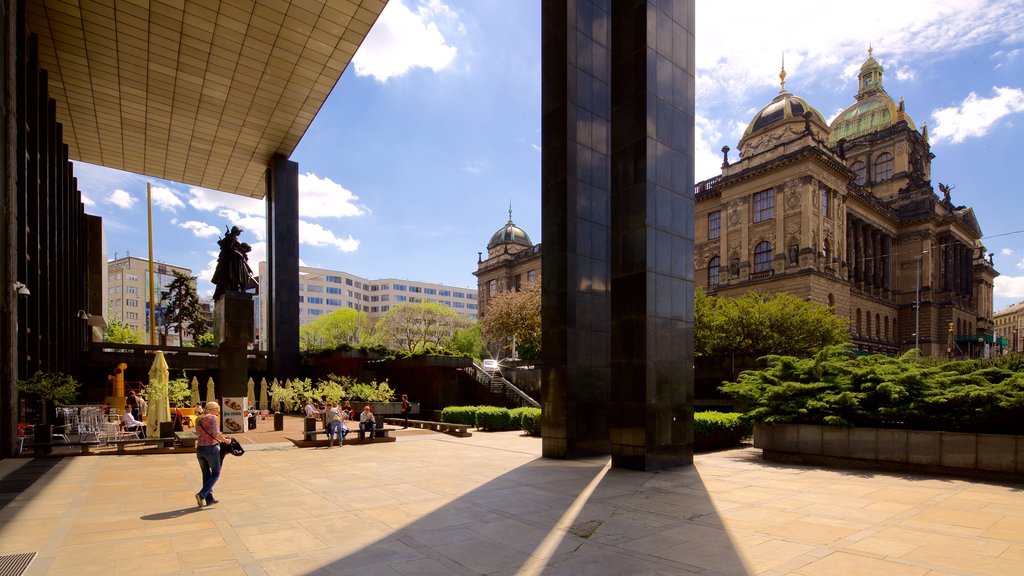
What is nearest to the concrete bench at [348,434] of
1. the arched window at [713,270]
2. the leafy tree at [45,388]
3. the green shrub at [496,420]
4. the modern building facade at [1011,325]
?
the green shrub at [496,420]

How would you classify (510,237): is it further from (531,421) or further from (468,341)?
(531,421)

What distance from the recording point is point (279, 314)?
41062 mm

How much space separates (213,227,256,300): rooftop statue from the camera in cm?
2284

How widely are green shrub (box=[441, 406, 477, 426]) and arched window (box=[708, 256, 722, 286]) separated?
4289 cm

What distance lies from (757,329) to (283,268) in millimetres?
34118

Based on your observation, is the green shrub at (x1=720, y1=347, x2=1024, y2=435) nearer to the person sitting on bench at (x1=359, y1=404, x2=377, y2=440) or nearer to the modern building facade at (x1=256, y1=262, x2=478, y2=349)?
the person sitting on bench at (x1=359, y1=404, x2=377, y2=440)

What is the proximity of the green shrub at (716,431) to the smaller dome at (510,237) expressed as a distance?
3065 inches

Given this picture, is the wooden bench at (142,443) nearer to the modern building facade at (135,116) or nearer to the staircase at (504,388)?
the modern building facade at (135,116)

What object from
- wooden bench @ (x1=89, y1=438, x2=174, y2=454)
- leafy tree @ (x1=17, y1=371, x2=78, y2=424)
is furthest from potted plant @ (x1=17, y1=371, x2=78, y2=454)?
wooden bench @ (x1=89, y1=438, x2=174, y2=454)

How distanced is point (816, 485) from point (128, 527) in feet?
39.4

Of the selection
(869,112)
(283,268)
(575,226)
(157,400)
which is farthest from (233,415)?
(869,112)

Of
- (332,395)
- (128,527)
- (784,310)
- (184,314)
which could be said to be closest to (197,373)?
(332,395)

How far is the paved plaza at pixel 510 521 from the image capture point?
6.37 m

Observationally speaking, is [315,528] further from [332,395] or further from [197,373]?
[197,373]
